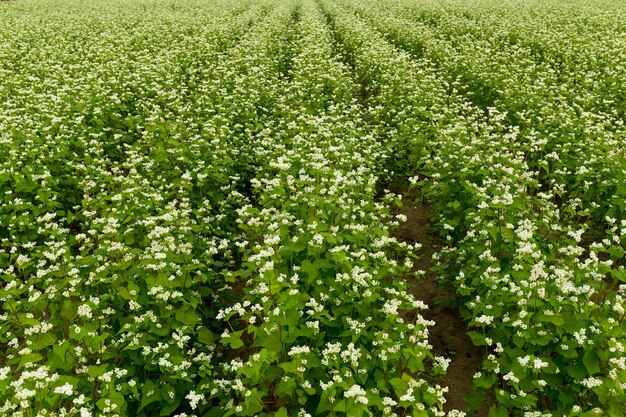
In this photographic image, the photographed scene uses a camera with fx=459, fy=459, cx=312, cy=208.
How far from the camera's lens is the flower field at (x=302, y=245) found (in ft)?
15.1

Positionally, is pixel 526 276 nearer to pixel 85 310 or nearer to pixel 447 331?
pixel 447 331

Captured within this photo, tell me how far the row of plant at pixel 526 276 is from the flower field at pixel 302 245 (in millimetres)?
35

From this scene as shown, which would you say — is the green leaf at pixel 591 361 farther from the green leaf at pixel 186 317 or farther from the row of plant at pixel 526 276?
the green leaf at pixel 186 317

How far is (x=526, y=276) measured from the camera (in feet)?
17.4

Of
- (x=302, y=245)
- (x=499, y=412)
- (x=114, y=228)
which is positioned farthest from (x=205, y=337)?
(x=499, y=412)

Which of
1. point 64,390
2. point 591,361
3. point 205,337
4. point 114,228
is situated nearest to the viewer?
point 64,390

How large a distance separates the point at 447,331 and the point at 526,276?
6.23ft

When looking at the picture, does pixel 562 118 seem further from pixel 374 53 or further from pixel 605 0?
pixel 605 0

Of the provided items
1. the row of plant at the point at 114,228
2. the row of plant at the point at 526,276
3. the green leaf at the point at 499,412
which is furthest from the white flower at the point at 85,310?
the green leaf at the point at 499,412

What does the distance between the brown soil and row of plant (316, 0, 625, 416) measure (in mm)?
338

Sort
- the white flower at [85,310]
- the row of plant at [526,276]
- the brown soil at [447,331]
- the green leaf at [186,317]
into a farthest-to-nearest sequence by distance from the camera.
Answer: the brown soil at [447,331] → the green leaf at [186,317] → the white flower at [85,310] → the row of plant at [526,276]

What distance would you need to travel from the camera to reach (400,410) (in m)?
5.29

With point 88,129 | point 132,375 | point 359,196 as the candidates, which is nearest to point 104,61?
point 88,129

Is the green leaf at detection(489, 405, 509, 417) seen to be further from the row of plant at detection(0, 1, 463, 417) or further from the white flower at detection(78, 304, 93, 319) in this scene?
the white flower at detection(78, 304, 93, 319)
